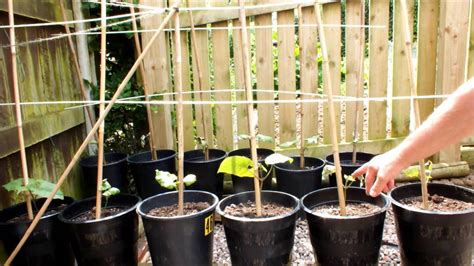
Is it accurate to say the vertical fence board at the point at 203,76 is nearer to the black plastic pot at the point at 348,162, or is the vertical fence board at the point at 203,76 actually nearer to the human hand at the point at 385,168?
the black plastic pot at the point at 348,162

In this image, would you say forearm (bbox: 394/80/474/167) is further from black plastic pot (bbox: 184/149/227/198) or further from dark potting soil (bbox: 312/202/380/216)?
black plastic pot (bbox: 184/149/227/198)

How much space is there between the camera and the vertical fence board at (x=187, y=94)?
2730 mm

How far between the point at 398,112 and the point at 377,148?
308mm

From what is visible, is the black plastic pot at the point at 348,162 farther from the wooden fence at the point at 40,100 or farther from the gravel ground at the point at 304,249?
the wooden fence at the point at 40,100

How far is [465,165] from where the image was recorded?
9.50ft

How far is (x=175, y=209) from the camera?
179 centimetres

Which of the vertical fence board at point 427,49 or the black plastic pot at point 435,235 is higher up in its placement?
the vertical fence board at point 427,49

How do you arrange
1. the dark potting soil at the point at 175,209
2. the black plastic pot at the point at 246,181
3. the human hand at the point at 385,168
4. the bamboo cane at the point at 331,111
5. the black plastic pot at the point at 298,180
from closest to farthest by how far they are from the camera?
the human hand at the point at 385,168
the bamboo cane at the point at 331,111
the dark potting soil at the point at 175,209
the black plastic pot at the point at 298,180
the black plastic pot at the point at 246,181

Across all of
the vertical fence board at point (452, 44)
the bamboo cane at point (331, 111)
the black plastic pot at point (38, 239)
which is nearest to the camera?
the bamboo cane at point (331, 111)

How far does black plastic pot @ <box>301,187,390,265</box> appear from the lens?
153 cm

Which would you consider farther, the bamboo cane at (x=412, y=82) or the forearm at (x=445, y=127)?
the bamboo cane at (x=412, y=82)

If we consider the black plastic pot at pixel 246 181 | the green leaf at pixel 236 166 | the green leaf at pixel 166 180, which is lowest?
the black plastic pot at pixel 246 181

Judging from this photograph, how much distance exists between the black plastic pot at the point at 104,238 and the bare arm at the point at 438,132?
3.49 feet

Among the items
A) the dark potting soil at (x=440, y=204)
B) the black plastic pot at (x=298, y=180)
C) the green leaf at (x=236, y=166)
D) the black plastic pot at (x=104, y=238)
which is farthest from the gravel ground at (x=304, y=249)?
the green leaf at (x=236, y=166)
